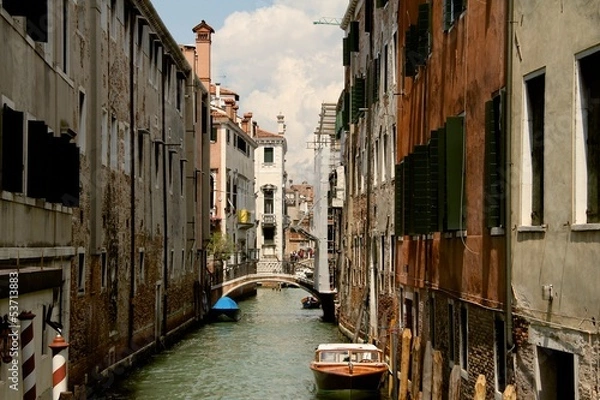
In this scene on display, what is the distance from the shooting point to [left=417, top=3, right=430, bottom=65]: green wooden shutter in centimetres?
1545

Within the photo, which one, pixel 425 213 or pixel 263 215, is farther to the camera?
pixel 263 215

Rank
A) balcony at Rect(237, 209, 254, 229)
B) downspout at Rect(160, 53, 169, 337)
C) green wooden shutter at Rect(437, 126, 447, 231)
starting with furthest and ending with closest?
balcony at Rect(237, 209, 254, 229) < downspout at Rect(160, 53, 169, 337) < green wooden shutter at Rect(437, 126, 447, 231)

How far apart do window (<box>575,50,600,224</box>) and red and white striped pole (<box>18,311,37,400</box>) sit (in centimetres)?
514

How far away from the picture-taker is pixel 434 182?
45.4 ft

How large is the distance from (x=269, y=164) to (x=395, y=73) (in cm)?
5001

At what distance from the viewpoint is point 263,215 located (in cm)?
6906

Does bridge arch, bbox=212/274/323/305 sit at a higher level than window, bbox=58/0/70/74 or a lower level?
lower

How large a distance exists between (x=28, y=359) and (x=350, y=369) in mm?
9116

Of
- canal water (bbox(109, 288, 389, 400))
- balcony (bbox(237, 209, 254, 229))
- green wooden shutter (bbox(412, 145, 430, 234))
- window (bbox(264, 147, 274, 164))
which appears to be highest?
window (bbox(264, 147, 274, 164))

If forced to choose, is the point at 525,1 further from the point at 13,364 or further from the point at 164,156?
the point at 164,156

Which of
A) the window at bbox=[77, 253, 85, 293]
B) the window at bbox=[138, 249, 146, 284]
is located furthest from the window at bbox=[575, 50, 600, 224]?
the window at bbox=[138, 249, 146, 284]

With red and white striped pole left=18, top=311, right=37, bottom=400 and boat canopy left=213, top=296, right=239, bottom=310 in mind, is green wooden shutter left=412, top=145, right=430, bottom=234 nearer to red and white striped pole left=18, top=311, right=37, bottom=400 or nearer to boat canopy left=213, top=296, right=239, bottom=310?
red and white striped pole left=18, top=311, right=37, bottom=400

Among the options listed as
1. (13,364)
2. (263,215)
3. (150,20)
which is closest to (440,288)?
(13,364)

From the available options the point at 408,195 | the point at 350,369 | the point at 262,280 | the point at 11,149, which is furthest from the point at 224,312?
the point at 11,149
